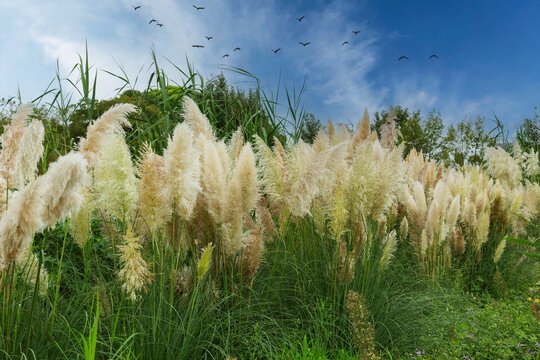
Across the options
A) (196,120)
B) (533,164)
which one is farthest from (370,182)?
(533,164)

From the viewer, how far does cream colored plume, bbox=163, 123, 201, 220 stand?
2.32m

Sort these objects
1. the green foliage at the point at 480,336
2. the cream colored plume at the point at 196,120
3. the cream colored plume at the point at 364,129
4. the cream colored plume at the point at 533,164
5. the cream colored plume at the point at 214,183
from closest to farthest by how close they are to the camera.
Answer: the cream colored plume at the point at 214,183 < the cream colored plume at the point at 196,120 < the green foliage at the point at 480,336 < the cream colored plume at the point at 364,129 < the cream colored plume at the point at 533,164

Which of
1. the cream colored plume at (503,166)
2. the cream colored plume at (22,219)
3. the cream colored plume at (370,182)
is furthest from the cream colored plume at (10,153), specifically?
the cream colored plume at (503,166)

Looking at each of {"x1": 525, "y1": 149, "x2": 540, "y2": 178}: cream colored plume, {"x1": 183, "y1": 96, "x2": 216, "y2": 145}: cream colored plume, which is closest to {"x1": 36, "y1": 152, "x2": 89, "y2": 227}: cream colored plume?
{"x1": 183, "y1": 96, "x2": 216, "y2": 145}: cream colored plume

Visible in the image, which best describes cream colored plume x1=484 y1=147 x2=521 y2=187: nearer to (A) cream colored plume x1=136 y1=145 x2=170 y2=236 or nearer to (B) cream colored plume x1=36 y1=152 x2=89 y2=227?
(A) cream colored plume x1=136 y1=145 x2=170 y2=236

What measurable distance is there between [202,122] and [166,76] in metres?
3.60

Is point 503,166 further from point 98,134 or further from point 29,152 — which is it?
point 29,152

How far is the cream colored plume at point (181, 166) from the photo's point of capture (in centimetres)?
232

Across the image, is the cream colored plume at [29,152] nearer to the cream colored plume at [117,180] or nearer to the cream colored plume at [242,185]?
the cream colored plume at [117,180]

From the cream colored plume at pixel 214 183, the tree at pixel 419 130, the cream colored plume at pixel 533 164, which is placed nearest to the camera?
Result: the cream colored plume at pixel 214 183

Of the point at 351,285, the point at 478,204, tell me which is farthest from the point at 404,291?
the point at 478,204

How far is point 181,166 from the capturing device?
235 centimetres

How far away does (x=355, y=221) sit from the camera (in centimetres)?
339

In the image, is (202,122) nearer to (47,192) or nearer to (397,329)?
(47,192)
